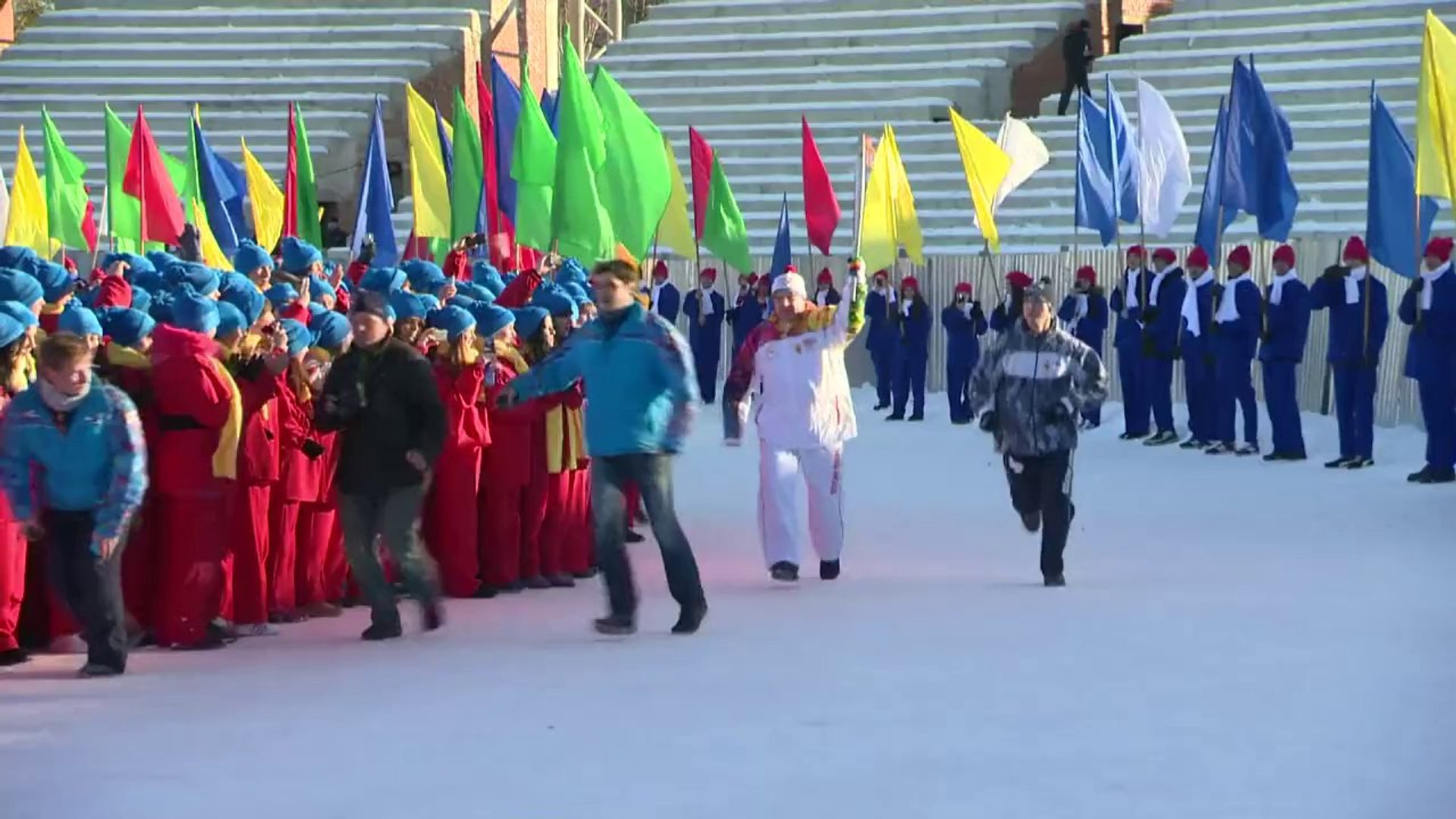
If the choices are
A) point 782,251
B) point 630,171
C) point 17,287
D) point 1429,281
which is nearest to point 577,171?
point 630,171

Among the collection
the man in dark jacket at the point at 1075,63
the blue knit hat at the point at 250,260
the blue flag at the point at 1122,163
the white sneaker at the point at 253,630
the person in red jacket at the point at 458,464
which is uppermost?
the man in dark jacket at the point at 1075,63

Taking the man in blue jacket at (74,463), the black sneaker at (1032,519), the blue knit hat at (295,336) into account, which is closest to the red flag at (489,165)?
the black sneaker at (1032,519)

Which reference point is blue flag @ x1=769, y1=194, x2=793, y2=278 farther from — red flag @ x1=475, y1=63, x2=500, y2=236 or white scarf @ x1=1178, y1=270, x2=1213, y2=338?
white scarf @ x1=1178, y1=270, x2=1213, y2=338

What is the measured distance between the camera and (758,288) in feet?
98.0

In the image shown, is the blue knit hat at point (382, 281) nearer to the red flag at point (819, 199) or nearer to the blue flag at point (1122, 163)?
the blue flag at point (1122, 163)

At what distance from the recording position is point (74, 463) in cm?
948

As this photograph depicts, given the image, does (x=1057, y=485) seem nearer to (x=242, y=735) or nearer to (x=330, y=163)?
(x=242, y=735)

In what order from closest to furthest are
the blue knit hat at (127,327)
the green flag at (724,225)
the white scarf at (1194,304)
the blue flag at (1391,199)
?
1. the blue knit hat at (127,327)
2. the blue flag at (1391,199)
3. the white scarf at (1194,304)
4. the green flag at (724,225)

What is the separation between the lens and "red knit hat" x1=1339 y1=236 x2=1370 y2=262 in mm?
20391

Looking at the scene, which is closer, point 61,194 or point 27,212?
point 27,212

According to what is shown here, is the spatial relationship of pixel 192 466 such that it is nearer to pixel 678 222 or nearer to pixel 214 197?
pixel 214 197

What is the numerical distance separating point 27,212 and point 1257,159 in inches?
427

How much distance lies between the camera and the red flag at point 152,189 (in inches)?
869

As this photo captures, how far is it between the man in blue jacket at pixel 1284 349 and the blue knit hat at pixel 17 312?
509 inches
